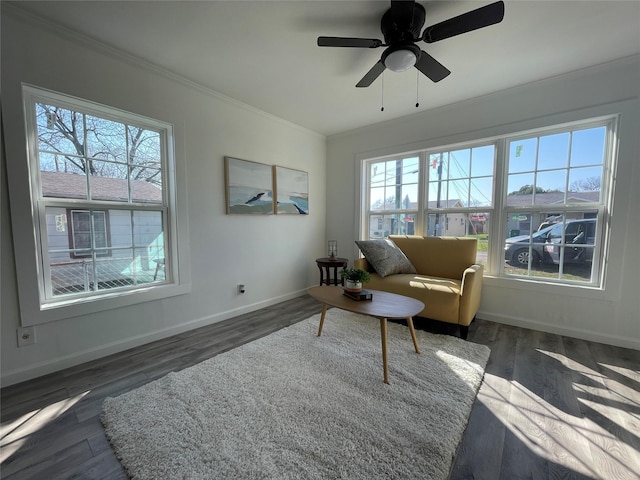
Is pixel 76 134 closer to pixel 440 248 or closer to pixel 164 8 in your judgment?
pixel 164 8

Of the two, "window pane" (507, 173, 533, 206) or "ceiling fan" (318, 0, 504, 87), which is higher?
"ceiling fan" (318, 0, 504, 87)

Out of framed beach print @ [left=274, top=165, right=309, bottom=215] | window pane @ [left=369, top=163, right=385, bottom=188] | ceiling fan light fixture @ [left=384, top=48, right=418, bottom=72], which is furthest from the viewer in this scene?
window pane @ [left=369, top=163, right=385, bottom=188]

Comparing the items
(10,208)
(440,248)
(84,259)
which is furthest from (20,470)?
(440,248)

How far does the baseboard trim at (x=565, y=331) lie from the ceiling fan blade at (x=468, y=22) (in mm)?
2769

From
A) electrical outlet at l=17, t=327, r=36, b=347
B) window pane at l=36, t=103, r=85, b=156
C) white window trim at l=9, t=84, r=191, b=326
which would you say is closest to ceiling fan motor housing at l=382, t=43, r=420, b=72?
white window trim at l=9, t=84, r=191, b=326

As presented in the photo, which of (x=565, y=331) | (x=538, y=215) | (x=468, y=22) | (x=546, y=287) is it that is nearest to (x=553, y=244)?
(x=538, y=215)

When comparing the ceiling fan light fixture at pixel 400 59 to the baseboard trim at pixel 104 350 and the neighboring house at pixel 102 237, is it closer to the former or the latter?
the neighboring house at pixel 102 237

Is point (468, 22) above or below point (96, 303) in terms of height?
above

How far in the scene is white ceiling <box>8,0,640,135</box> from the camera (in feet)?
5.53

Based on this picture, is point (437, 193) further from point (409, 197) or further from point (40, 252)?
point (40, 252)

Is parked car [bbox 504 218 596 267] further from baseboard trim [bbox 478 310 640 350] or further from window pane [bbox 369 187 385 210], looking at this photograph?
window pane [bbox 369 187 385 210]

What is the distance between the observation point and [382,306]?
2043 mm

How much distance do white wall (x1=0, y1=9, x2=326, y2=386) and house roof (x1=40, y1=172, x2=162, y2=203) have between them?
0.19m

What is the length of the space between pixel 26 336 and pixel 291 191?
2853 millimetres
